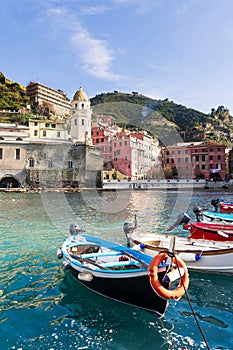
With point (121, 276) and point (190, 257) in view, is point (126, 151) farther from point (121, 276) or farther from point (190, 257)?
point (121, 276)

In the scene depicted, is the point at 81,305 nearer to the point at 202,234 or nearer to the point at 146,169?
the point at 202,234

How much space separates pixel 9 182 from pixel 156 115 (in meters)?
101

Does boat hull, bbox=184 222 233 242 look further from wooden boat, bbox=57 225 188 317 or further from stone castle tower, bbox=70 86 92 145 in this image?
stone castle tower, bbox=70 86 92 145

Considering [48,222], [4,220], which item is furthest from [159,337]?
[4,220]

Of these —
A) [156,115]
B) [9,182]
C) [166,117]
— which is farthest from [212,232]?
[156,115]

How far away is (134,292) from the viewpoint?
561 centimetres

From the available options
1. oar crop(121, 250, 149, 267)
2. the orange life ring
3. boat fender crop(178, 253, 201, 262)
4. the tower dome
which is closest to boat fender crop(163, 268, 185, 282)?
the orange life ring

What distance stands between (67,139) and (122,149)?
38.4ft

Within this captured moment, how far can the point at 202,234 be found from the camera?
10.8m

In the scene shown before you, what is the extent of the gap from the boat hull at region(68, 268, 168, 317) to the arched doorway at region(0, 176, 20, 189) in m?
48.0

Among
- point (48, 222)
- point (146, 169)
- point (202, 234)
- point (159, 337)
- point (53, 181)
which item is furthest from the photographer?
point (146, 169)

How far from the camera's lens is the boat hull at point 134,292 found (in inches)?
213

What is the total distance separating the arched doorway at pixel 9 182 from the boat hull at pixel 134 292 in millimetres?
47956

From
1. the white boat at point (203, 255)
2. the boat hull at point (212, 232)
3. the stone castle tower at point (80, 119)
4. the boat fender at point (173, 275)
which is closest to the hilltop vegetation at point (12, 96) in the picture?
the stone castle tower at point (80, 119)
